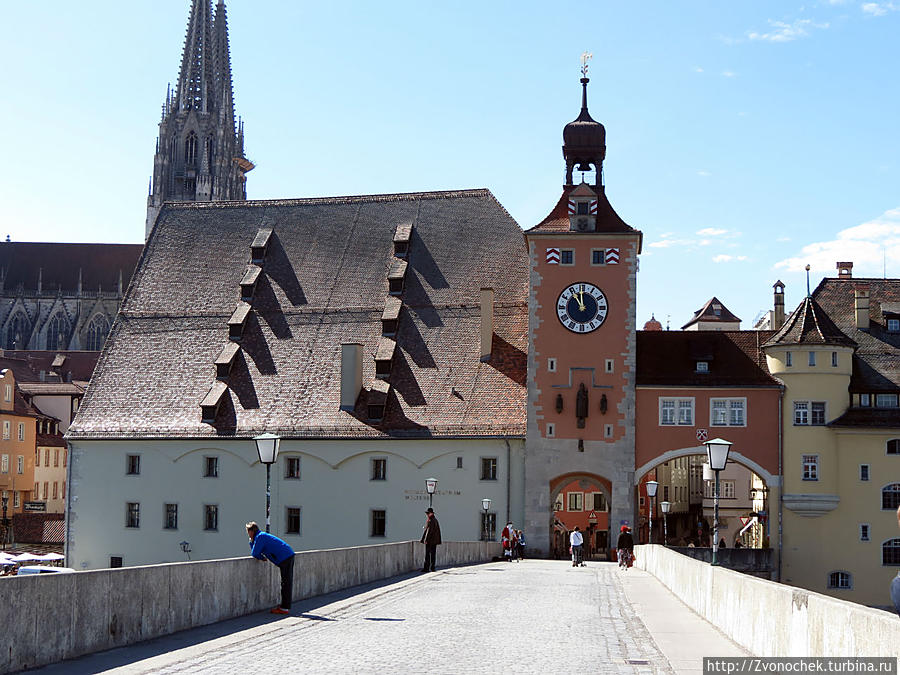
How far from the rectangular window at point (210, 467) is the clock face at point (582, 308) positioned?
17.3 m

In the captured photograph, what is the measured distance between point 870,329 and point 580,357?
15261 millimetres

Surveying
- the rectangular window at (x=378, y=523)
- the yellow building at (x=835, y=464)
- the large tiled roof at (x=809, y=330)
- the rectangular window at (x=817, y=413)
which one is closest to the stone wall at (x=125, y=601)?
the rectangular window at (x=378, y=523)

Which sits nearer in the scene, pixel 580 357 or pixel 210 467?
pixel 580 357

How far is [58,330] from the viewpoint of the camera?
451ft

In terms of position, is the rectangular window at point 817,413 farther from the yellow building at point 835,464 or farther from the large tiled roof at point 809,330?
the large tiled roof at point 809,330

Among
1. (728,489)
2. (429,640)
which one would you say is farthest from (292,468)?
(728,489)

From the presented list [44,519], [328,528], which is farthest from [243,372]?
[44,519]

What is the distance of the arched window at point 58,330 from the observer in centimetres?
13700

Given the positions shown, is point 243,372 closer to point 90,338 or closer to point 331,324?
point 331,324

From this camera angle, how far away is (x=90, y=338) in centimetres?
13775

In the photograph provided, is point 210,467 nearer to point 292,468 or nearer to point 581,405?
point 292,468

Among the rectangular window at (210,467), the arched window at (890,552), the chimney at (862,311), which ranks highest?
the chimney at (862,311)

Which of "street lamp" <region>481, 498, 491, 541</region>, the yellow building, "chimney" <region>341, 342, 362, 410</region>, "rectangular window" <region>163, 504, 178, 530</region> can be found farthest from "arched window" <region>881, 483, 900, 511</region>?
"rectangular window" <region>163, 504, 178, 530</region>

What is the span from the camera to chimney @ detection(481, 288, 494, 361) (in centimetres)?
5844
